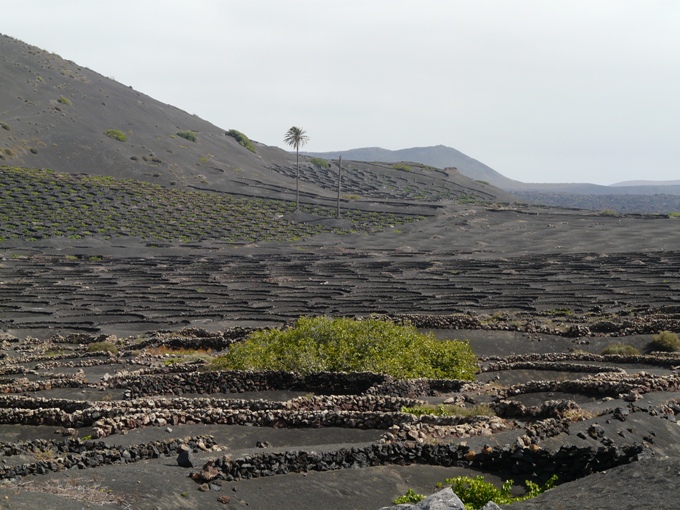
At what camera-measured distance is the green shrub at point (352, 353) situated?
28781 mm

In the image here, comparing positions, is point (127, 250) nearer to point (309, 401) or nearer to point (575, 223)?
point (575, 223)

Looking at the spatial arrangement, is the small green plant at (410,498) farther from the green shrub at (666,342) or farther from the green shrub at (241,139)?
the green shrub at (241,139)

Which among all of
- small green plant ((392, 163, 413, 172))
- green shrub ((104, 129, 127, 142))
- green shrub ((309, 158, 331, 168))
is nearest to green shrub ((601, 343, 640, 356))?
green shrub ((104, 129, 127, 142))

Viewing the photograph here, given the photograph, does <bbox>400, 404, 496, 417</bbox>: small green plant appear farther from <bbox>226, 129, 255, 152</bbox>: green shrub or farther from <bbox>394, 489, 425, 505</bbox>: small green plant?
<bbox>226, 129, 255, 152</bbox>: green shrub

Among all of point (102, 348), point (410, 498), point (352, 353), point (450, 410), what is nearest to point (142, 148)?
point (102, 348)

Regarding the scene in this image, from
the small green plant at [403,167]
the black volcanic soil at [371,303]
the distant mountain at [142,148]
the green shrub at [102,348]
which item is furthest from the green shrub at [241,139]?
the green shrub at [102,348]

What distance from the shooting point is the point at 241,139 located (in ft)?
585

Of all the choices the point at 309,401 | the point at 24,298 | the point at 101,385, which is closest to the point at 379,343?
the point at 309,401

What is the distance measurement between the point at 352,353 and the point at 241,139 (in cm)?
15323

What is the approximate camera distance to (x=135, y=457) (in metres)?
16.4

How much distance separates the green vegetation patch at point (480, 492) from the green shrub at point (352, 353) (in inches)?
528

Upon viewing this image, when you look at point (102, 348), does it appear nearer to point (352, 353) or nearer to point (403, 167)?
point (352, 353)

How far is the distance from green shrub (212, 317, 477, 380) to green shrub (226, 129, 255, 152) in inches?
5736

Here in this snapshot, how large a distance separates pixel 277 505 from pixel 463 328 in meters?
28.8
